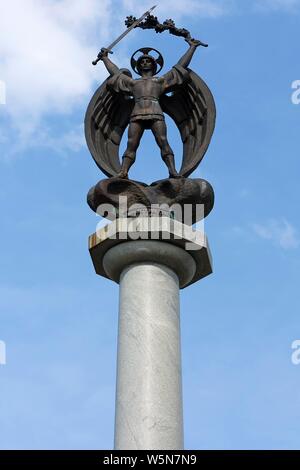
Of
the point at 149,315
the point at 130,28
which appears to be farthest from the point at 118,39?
the point at 149,315

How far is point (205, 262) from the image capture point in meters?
13.1

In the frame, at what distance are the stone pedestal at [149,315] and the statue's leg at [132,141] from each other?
1868 mm

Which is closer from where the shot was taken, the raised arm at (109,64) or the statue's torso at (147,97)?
the statue's torso at (147,97)

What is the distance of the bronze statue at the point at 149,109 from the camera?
14.5 metres

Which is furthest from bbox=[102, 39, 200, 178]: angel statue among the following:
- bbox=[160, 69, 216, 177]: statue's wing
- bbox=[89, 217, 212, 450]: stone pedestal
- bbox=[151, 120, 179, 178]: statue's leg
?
bbox=[89, 217, 212, 450]: stone pedestal

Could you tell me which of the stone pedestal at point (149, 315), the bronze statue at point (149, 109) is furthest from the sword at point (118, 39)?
the stone pedestal at point (149, 315)

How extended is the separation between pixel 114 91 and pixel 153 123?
3.69 feet

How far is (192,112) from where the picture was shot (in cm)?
1527

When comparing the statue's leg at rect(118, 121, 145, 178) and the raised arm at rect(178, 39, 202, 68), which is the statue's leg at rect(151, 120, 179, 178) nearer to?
the statue's leg at rect(118, 121, 145, 178)

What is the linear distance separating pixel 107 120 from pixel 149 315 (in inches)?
188

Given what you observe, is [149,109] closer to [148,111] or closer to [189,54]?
[148,111]

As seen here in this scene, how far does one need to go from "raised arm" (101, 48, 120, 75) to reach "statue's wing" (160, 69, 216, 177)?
979mm

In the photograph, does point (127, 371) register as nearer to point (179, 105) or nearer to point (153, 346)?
point (153, 346)

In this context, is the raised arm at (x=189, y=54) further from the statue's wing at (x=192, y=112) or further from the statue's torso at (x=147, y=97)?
the statue's torso at (x=147, y=97)
